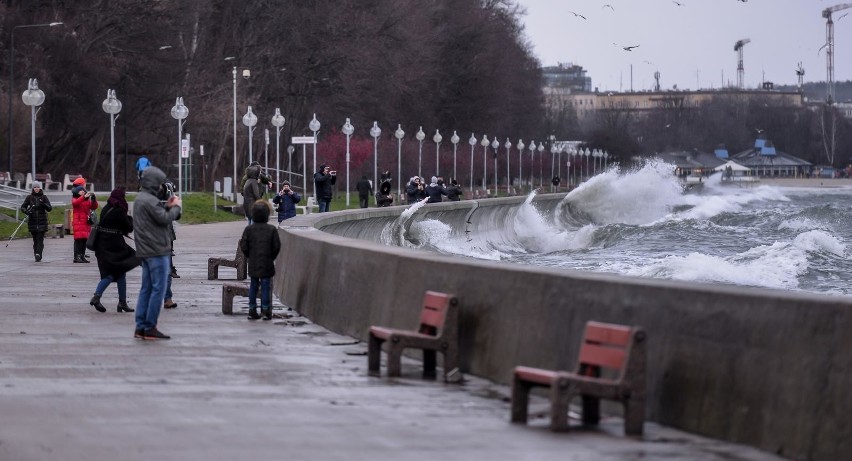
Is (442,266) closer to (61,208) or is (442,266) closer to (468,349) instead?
(468,349)

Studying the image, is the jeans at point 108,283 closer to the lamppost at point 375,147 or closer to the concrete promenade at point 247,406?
the concrete promenade at point 247,406

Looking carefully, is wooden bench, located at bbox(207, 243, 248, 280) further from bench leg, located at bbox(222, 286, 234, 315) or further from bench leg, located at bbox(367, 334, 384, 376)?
bench leg, located at bbox(367, 334, 384, 376)

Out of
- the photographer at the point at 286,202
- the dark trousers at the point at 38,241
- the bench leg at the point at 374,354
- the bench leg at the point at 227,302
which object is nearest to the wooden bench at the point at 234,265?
the bench leg at the point at 227,302

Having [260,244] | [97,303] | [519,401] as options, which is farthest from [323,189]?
[519,401]

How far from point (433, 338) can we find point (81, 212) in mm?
19211

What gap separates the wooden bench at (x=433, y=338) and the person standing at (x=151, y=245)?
3.84 meters

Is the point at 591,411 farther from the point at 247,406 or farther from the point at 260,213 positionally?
the point at 260,213

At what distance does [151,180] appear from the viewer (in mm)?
16625

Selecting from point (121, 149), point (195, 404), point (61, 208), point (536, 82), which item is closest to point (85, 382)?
point (195, 404)

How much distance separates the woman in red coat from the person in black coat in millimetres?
10149

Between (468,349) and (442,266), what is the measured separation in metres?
0.89

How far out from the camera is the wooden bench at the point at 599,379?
10352mm

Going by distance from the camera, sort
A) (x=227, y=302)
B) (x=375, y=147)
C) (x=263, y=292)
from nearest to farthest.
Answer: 1. (x=263, y=292)
2. (x=227, y=302)
3. (x=375, y=147)

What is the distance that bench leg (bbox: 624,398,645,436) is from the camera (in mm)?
10359
